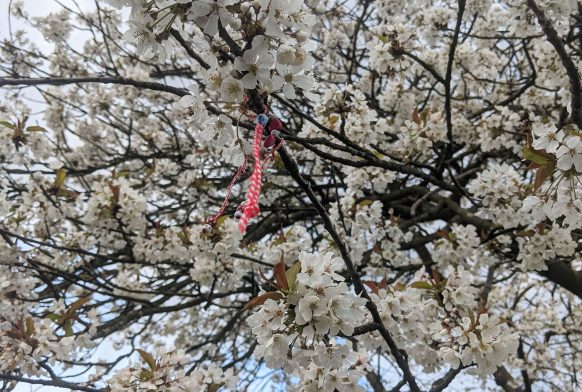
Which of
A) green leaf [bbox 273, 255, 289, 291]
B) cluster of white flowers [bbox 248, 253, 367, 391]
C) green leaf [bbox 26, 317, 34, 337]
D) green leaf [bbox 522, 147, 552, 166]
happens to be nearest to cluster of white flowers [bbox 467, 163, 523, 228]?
green leaf [bbox 522, 147, 552, 166]

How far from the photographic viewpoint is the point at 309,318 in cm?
124

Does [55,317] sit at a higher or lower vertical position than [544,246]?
higher

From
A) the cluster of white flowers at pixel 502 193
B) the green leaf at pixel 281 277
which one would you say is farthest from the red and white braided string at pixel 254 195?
the cluster of white flowers at pixel 502 193

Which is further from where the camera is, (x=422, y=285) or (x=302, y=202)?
(x=302, y=202)

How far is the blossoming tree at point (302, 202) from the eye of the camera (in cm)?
127

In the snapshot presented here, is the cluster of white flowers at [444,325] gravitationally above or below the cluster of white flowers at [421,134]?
below

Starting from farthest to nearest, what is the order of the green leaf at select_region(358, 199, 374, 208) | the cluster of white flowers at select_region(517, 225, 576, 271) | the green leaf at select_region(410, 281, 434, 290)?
the green leaf at select_region(358, 199, 374, 208), the cluster of white flowers at select_region(517, 225, 576, 271), the green leaf at select_region(410, 281, 434, 290)

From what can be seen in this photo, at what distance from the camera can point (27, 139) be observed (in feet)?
11.1

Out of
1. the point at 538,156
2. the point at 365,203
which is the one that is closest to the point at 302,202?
the point at 365,203

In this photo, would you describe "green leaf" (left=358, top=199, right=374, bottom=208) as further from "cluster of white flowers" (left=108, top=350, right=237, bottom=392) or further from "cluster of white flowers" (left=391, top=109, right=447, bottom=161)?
"cluster of white flowers" (left=108, top=350, right=237, bottom=392)

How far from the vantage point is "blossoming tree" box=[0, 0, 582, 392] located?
1.27 meters

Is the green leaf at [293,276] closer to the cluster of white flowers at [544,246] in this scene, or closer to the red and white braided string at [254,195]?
the red and white braided string at [254,195]

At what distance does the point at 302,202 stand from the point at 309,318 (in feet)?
9.27

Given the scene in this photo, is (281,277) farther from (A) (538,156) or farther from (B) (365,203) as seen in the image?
(B) (365,203)
